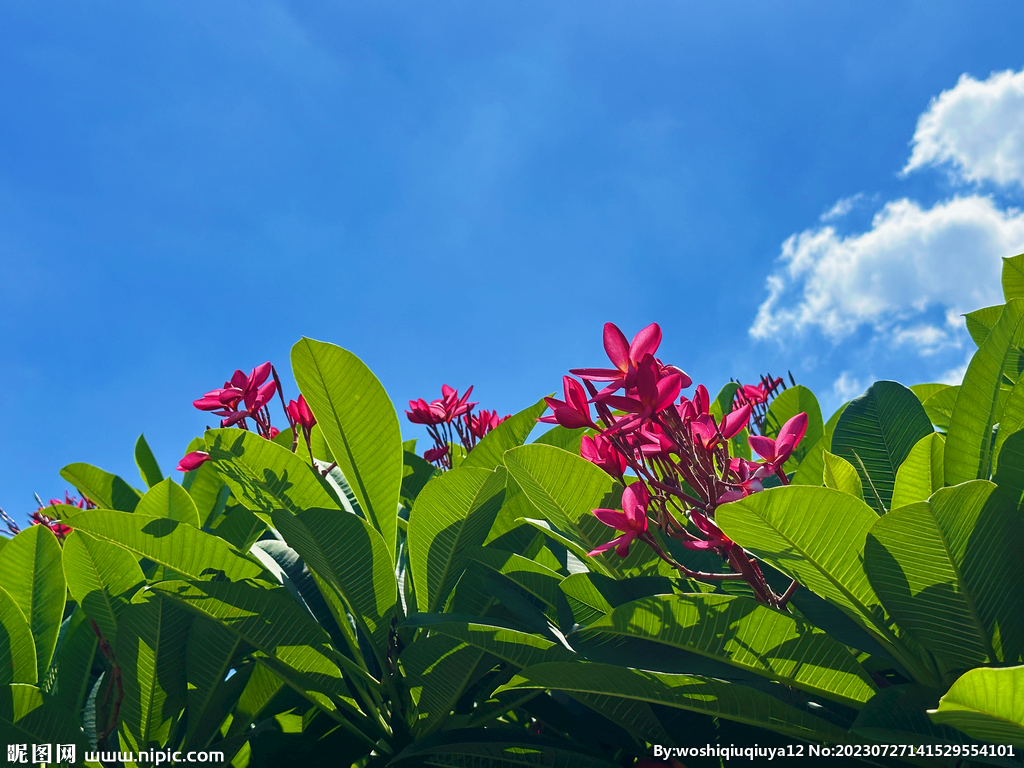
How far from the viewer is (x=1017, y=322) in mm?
1135

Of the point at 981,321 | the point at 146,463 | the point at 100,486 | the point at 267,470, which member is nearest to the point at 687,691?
the point at 267,470

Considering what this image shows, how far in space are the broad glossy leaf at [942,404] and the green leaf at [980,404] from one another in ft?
2.33

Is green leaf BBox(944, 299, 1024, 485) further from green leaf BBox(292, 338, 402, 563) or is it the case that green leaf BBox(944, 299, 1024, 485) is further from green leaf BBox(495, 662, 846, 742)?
green leaf BBox(292, 338, 402, 563)

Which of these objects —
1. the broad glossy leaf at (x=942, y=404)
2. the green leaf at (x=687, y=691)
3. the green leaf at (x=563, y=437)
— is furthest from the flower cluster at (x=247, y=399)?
the broad glossy leaf at (x=942, y=404)

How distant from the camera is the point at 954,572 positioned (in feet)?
2.69

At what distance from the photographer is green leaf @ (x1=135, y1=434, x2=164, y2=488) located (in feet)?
8.73

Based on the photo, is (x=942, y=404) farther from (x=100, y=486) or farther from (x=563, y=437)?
(x=100, y=486)

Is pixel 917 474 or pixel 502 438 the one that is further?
pixel 502 438

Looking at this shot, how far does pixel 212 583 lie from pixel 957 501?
3.74 feet

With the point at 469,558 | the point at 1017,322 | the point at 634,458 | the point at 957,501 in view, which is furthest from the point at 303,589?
the point at 1017,322

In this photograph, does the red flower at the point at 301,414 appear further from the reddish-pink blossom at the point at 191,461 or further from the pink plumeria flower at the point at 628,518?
the pink plumeria flower at the point at 628,518

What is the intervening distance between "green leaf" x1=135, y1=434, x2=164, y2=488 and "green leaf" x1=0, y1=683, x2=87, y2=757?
1.67 meters

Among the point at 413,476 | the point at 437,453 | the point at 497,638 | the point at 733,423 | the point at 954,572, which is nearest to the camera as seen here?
the point at 954,572

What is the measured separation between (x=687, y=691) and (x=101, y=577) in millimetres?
1172
